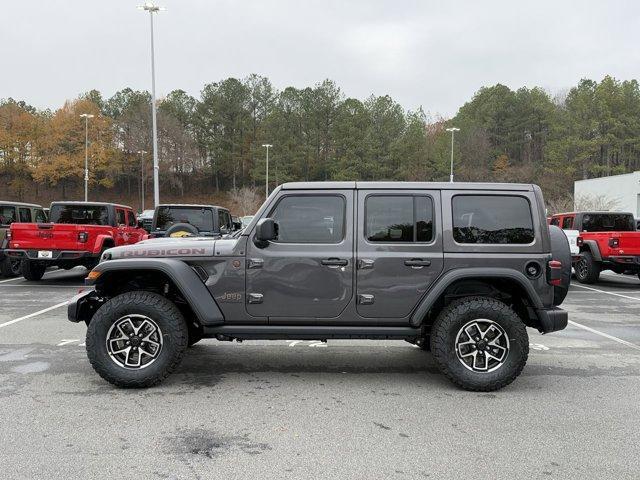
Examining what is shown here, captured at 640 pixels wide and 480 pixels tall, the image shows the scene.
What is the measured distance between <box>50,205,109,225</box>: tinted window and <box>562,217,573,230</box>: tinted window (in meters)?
11.5

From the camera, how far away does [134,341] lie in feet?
16.3

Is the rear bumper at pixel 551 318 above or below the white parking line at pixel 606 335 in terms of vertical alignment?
above

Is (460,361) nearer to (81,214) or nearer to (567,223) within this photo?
(81,214)

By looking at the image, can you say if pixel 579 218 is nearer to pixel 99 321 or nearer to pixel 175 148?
pixel 99 321

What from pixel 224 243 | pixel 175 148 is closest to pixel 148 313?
pixel 224 243

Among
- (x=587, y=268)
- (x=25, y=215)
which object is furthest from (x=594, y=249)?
(x=25, y=215)

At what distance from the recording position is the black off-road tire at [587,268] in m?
13.2

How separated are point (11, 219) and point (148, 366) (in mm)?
11243

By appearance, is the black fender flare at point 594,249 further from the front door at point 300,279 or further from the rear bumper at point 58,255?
the rear bumper at point 58,255

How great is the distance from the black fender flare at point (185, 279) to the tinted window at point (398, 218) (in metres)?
1.57

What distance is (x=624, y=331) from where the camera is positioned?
7.95 meters

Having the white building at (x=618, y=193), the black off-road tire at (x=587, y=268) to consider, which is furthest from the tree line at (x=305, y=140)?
the black off-road tire at (x=587, y=268)

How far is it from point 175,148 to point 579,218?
61.4m

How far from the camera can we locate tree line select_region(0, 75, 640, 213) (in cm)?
6053
